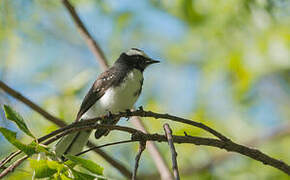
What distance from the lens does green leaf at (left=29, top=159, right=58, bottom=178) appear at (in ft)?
5.46

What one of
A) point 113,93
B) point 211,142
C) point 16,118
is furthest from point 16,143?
point 113,93

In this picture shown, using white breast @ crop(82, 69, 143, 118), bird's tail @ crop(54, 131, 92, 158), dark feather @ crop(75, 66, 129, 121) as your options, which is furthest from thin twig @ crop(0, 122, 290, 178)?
dark feather @ crop(75, 66, 129, 121)

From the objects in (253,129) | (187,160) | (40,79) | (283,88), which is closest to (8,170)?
(40,79)

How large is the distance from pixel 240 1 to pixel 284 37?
499 millimetres

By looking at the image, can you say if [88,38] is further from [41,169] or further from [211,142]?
[41,169]

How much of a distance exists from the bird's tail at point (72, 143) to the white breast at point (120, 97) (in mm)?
446

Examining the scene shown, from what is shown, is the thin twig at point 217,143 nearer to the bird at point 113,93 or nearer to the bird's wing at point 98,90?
the bird at point 113,93

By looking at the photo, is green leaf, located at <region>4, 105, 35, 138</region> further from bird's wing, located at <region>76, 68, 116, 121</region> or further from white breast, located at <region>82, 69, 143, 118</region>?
bird's wing, located at <region>76, 68, 116, 121</region>

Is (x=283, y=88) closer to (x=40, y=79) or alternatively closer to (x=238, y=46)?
(x=238, y=46)

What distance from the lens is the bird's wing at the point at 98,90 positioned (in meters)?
4.45

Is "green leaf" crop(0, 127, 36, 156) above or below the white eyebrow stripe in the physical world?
below

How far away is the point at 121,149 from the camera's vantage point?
5.13m

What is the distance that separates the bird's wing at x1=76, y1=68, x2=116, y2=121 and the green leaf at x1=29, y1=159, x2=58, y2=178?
2737 mm

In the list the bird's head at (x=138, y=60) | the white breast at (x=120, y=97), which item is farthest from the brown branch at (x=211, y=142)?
the bird's head at (x=138, y=60)
